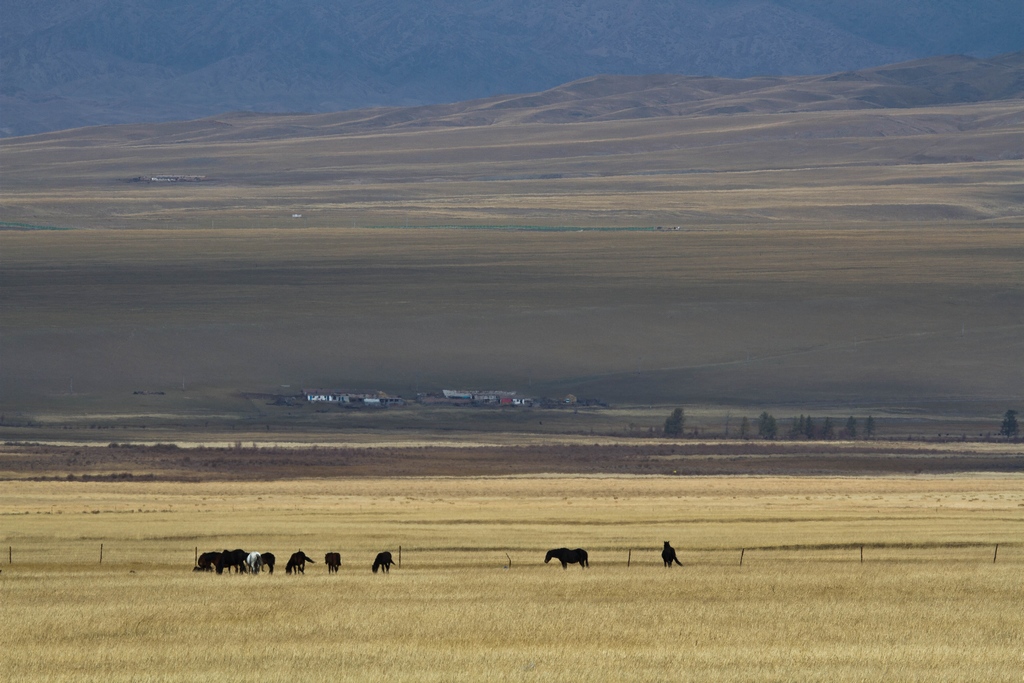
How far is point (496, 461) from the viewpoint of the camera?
188ft

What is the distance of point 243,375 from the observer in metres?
83.5

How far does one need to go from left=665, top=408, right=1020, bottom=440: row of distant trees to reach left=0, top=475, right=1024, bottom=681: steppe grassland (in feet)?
94.4

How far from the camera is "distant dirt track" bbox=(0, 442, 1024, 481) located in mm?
52750

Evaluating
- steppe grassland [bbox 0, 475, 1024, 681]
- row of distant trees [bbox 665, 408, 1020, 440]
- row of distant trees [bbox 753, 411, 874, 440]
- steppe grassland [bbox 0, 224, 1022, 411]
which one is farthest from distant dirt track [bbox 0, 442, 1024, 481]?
steppe grassland [bbox 0, 224, 1022, 411]

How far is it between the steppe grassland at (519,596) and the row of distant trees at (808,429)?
94.4 ft

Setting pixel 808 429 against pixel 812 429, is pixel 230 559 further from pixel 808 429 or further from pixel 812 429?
pixel 812 429

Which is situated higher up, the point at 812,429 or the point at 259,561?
the point at 812,429

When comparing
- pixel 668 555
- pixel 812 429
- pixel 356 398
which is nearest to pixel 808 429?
pixel 812 429

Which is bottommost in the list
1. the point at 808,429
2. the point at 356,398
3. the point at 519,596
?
the point at 519,596

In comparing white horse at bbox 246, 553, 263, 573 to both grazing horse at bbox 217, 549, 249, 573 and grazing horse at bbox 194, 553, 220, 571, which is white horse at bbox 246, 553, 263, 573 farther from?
grazing horse at bbox 194, 553, 220, 571

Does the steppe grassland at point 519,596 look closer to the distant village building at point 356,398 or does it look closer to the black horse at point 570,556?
the black horse at point 570,556

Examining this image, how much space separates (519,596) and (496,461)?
36.1 meters

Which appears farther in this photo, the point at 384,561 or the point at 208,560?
the point at 384,561

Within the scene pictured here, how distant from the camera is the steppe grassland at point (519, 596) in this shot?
16.1 m
